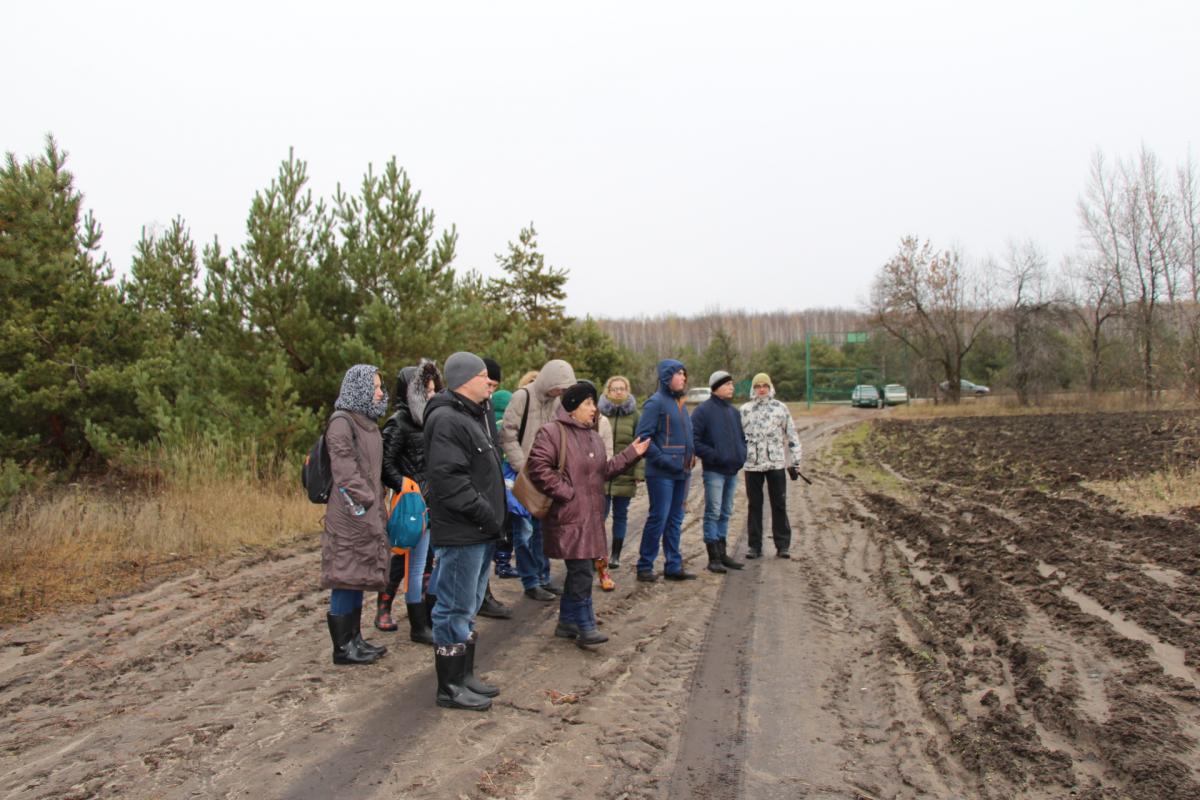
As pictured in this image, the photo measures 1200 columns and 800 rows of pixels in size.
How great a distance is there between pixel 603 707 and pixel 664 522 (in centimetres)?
309

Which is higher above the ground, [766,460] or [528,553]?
[766,460]

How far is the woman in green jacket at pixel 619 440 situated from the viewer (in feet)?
25.6

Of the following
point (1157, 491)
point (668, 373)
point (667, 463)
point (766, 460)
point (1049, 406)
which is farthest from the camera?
point (1049, 406)

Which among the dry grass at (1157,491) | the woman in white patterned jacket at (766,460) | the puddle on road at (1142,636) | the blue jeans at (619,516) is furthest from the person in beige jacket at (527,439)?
the dry grass at (1157,491)

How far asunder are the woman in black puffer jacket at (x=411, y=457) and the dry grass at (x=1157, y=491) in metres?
8.30

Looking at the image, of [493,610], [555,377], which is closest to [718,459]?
[555,377]

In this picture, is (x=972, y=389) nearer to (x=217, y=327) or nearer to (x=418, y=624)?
(x=217, y=327)

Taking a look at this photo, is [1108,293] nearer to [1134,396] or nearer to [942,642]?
[1134,396]

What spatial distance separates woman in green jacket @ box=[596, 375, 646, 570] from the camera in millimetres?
7808

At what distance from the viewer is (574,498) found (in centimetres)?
554

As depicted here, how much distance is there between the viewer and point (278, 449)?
12250 mm

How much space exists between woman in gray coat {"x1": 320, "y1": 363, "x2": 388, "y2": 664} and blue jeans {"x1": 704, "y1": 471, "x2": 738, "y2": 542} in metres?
3.69

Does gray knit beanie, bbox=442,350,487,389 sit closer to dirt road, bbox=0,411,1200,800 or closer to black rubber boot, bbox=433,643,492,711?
black rubber boot, bbox=433,643,492,711

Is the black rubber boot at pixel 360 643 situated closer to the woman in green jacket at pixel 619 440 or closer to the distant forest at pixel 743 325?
the woman in green jacket at pixel 619 440
